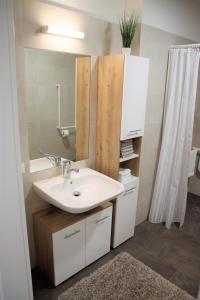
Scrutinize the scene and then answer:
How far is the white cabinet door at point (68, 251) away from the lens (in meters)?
1.88

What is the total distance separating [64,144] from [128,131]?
2.10 feet

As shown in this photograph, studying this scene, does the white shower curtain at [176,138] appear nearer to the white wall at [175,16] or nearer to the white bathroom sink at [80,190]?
the white wall at [175,16]

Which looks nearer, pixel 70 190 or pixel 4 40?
pixel 4 40

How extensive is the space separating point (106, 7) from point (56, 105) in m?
1.07

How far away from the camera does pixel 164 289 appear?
2.00m

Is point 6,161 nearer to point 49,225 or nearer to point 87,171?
point 49,225

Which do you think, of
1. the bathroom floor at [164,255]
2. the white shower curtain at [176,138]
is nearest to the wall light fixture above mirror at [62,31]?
the white shower curtain at [176,138]

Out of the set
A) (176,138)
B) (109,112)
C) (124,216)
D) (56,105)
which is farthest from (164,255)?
(56,105)

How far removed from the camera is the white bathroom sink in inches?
70.1

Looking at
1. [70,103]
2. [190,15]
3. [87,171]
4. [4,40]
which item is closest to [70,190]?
[87,171]

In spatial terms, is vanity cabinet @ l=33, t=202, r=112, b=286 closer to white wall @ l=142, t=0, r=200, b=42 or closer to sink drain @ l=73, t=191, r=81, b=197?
sink drain @ l=73, t=191, r=81, b=197

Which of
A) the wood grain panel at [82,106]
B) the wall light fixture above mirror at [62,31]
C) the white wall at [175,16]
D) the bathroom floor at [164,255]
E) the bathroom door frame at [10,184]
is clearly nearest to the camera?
the bathroom door frame at [10,184]

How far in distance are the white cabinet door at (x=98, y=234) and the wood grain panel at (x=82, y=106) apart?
63cm

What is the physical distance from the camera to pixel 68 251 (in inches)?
77.3
